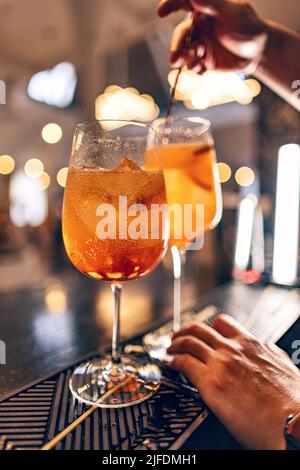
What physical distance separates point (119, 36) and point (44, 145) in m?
5.39

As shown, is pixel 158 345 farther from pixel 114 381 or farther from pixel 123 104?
pixel 123 104

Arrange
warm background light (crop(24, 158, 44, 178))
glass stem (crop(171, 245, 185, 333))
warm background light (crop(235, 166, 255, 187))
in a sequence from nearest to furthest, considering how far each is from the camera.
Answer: glass stem (crop(171, 245, 185, 333)) < warm background light (crop(235, 166, 255, 187)) < warm background light (crop(24, 158, 44, 178))

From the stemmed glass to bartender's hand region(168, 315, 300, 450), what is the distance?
0.26ft

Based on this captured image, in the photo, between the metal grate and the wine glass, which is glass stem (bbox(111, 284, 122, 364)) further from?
the wine glass

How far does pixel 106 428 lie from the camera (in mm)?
483

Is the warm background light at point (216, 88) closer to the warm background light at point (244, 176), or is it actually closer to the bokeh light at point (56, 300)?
the warm background light at point (244, 176)

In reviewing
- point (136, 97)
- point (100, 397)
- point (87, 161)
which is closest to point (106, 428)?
point (100, 397)

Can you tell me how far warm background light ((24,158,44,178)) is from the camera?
30.1 ft

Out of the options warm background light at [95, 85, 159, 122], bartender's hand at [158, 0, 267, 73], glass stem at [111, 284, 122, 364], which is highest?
warm background light at [95, 85, 159, 122]

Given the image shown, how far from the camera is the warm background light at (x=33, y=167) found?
9164 millimetres

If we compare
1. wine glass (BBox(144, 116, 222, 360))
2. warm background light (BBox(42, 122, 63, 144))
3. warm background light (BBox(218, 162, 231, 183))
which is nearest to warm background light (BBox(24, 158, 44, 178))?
warm background light (BBox(42, 122, 63, 144))

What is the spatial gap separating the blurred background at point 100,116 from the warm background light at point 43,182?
27mm

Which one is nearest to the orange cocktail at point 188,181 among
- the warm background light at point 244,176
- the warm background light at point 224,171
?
the warm background light at point 244,176
